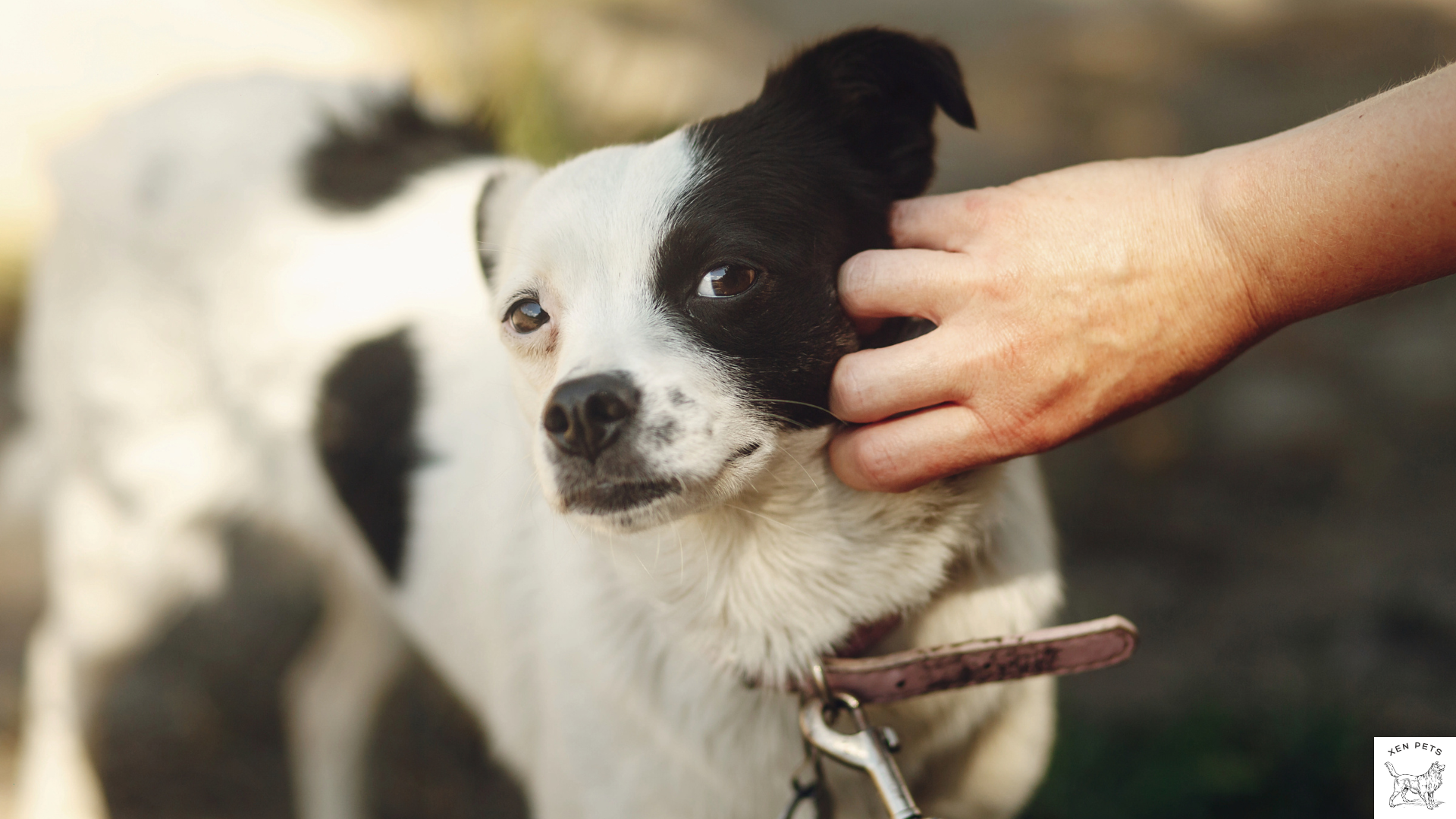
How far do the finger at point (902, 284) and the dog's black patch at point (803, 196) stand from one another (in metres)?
0.04

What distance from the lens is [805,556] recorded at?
4.94ft

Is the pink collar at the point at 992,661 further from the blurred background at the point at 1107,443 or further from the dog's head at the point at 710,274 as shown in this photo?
the blurred background at the point at 1107,443

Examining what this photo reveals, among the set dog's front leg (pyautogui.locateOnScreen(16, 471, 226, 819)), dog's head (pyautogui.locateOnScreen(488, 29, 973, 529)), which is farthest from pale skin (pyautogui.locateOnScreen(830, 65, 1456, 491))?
dog's front leg (pyautogui.locateOnScreen(16, 471, 226, 819))

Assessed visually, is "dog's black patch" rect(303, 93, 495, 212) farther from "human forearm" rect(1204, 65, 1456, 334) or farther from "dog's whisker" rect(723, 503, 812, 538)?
"human forearm" rect(1204, 65, 1456, 334)

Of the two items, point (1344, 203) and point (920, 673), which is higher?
point (1344, 203)

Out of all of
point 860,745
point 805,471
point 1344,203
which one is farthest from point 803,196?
point 860,745

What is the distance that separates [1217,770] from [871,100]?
6.65 ft

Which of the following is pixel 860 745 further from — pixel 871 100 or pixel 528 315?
pixel 871 100

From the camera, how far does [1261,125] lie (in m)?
4.00

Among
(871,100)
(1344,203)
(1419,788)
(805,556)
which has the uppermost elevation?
(871,100)

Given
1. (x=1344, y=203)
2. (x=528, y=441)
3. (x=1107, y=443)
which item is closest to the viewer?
(x=1344, y=203)

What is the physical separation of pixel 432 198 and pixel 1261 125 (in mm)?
3502

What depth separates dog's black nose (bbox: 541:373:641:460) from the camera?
123 cm

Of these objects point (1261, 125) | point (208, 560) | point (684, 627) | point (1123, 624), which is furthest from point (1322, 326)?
point (208, 560)
